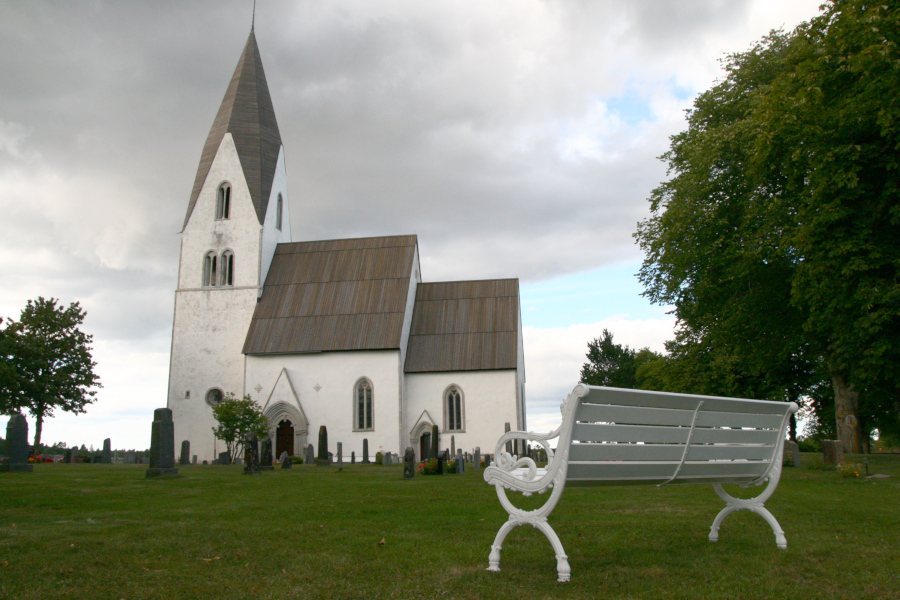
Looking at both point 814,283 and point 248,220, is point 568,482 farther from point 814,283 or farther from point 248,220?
point 248,220

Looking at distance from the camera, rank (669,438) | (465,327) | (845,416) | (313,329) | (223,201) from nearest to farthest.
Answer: (669,438), (845,416), (313,329), (465,327), (223,201)

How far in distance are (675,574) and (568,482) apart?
3.34 feet

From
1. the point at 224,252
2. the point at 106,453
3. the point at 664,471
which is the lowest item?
the point at 106,453

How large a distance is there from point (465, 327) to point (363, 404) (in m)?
6.45

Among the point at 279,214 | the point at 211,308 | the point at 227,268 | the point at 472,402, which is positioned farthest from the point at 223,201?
the point at 472,402

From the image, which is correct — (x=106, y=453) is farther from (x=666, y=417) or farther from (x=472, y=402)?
(x=666, y=417)

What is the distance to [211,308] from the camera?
115 ft

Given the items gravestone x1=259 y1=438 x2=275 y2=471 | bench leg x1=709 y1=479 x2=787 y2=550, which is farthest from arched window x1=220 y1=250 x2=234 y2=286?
bench leg x1=709 y1=479 x2=787 y2=550

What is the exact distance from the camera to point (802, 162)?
1764 centimetres

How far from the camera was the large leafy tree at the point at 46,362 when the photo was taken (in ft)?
116

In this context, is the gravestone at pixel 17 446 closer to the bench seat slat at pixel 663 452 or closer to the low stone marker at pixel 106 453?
the low stone marker at pixel 106 453

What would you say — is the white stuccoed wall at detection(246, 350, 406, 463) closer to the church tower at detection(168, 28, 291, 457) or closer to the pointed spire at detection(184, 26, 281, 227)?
the church tower at detection(168, 28, 291, 457)

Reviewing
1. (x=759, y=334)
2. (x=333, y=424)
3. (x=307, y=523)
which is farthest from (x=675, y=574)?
(x=333, y=424)

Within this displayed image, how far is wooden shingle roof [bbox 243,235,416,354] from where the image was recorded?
108 ft
